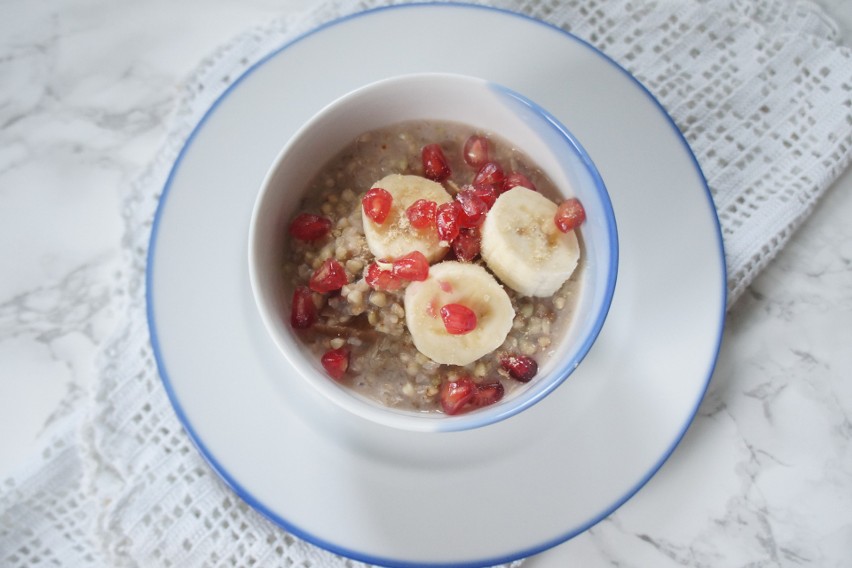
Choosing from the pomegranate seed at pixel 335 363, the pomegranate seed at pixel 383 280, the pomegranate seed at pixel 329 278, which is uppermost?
the pomegranate seed at pixel 329 278

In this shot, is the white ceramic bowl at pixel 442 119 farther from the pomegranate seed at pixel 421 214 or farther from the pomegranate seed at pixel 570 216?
the pomegranate seed at pixel 421 214

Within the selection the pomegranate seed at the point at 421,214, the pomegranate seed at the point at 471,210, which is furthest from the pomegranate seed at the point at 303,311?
the pomegranate seed at the point at 471,210

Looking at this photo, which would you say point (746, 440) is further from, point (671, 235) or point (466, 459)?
point (466, 459)

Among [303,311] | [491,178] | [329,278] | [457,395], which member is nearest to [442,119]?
[491,178]

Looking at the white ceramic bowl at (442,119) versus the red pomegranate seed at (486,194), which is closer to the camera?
the white ceramic bowl at (442,119)

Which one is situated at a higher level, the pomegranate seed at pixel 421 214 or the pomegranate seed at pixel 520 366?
the pomegranate seed at pixel 421 214

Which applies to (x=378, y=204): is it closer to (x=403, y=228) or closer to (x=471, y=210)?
(x=403, y=228)

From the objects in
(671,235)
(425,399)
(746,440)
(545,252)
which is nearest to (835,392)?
(746,440)

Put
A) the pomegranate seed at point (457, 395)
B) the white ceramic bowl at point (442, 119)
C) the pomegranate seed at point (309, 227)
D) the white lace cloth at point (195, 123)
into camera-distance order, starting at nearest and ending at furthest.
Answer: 1. the white ceramic bowl at point (442, 119)
2. the pomegranate seed at point (457, 395)
3. the pomegranate seed at point (309, 227)
4. the white lace cloth at point (195, 123)

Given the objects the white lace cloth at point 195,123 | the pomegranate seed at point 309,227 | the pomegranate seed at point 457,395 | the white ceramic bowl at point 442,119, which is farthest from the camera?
the white lace cloth at point 195,123
